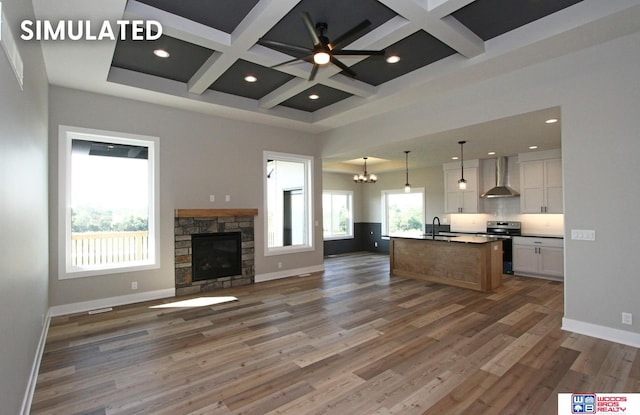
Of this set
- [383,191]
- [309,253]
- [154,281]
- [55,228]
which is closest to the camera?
[55,228]

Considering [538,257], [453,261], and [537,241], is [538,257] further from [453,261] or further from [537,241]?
[453,261]

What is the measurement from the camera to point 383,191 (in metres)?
10.8

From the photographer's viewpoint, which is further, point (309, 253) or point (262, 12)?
point (309, 253)

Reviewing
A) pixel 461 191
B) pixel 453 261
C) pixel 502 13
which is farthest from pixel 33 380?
pixel 461 191

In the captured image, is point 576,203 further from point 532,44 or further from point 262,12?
point 262,12

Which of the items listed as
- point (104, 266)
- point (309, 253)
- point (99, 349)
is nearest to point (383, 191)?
point (309, 253)

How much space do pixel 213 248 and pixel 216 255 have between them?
0.14 meters

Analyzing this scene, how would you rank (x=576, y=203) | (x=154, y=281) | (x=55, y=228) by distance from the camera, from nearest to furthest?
(x=576, y=203)
(x=55, y=228)
(x=154, y=281)

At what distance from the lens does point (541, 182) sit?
6.94 m

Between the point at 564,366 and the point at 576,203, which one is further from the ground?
the point at 576,203

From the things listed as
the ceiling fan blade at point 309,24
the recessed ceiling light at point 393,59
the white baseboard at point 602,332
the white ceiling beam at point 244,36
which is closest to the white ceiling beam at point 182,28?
the white ceiling beam at point 244,36

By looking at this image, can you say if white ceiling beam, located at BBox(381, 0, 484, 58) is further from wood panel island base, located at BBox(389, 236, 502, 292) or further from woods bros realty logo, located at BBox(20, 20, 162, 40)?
wood panel island base, located at BBox(389, 236, 502, 292)

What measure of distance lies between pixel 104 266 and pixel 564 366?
579 cm

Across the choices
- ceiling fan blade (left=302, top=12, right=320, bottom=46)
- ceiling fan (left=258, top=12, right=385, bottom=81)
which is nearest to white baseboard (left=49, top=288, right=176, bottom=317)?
ceiling fan (left=258, top=12, right=385, bottom=81)
